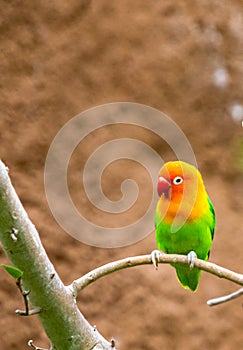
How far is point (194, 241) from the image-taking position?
1.50 m

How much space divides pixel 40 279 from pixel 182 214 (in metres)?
0.60

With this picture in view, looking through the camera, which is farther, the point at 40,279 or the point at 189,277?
the point at 189,277

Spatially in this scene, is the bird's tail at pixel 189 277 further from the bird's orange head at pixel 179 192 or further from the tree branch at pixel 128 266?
the tree branch at pixel 128 266

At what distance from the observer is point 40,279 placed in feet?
3.28

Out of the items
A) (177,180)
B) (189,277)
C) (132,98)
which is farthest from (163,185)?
(132,98)

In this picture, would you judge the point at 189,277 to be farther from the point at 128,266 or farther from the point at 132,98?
the point at 132,98

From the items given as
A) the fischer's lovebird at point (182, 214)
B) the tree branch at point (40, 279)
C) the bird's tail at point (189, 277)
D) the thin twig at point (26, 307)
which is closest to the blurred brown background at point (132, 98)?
the bird's tail at point (189, 277)

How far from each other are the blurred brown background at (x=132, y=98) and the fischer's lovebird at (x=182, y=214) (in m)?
0.70

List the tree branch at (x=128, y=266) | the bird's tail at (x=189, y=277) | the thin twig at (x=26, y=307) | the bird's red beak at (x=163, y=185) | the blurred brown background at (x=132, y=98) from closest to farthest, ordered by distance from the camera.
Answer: the thin twig at (x=26, y=307) < the tree branch at (x=128, y=266) < the bird's red beak at (x=163, y=185) < the bird's tail at (x=189, y=277) < the blurred brown background at (x=132, y=98)

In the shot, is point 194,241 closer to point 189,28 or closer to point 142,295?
point 142,295

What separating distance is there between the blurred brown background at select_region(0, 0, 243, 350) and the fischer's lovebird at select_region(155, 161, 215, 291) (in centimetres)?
70

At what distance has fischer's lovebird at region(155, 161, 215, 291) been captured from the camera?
4.87ft

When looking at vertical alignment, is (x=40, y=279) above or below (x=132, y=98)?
below

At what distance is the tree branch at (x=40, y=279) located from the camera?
0.94 m
